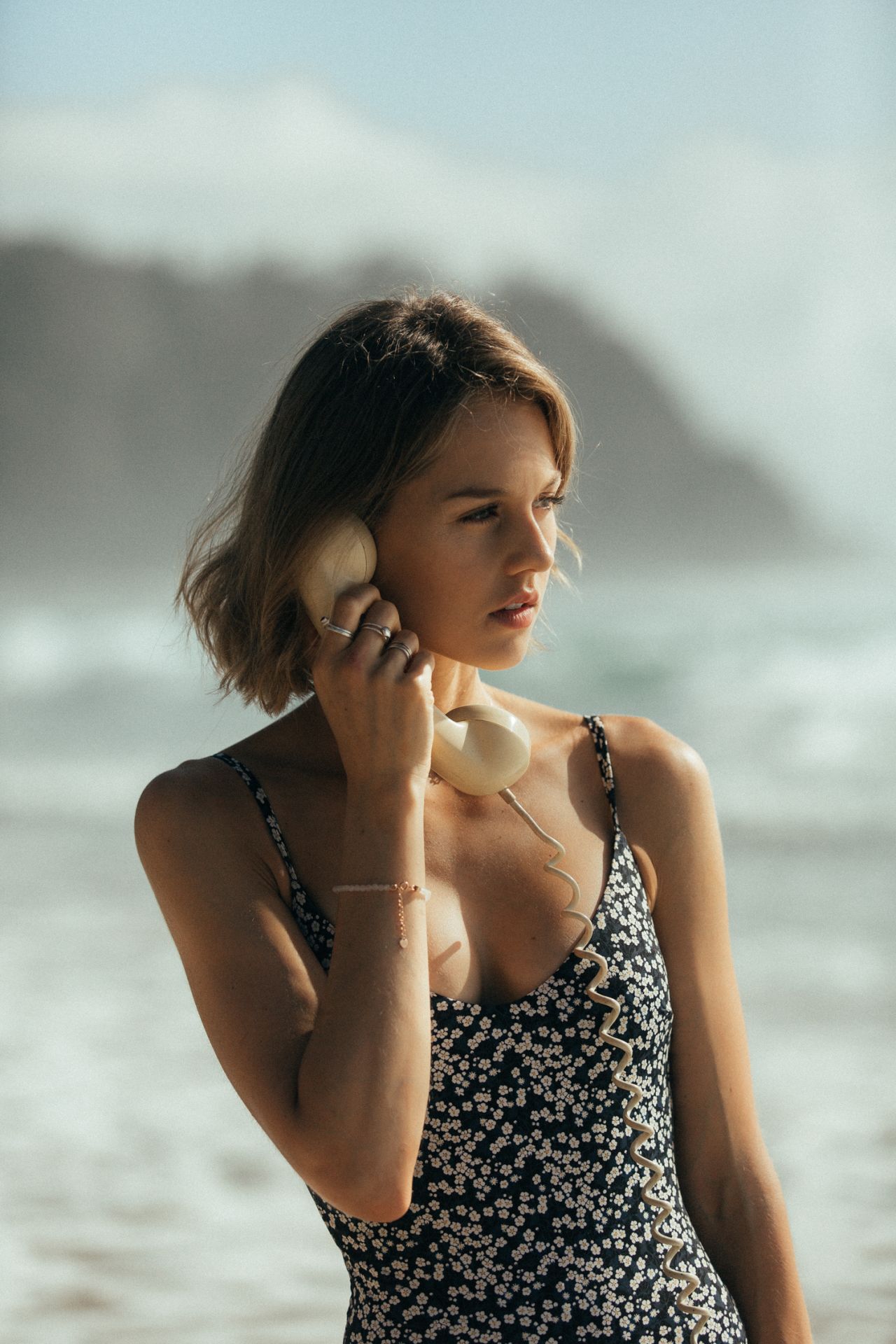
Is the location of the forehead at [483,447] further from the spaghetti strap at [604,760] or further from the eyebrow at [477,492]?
the spaghetti strap at [604,760]

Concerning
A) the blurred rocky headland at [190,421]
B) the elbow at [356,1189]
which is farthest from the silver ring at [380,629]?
the blurred rocky headland at [190,421]

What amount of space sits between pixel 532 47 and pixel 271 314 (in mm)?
2887

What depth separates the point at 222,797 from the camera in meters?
1.51

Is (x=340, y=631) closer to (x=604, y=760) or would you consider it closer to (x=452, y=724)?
(x=452, y=724)

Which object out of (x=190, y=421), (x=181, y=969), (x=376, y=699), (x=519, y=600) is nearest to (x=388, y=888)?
(x=376, y=699)

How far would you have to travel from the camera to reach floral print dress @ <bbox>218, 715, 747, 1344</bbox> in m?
1.46

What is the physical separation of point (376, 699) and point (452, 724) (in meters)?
0.17

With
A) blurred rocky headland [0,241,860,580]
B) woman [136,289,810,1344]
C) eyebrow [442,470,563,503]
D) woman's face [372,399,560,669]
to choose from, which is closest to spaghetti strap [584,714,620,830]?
woman [136,289,810,1344]

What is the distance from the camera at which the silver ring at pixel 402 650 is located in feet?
5.00

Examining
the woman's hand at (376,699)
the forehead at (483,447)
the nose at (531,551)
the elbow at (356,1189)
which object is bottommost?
the elbow at (356,1189)

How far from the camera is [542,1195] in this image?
1.48 m

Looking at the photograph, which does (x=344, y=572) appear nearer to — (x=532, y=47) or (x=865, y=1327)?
(x=865, y=1327)

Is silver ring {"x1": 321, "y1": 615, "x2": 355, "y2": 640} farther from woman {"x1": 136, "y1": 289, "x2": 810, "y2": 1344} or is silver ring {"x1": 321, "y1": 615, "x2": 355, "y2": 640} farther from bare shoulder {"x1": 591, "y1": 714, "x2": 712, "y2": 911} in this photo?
bare shoulder {"x1": 591, "y1": 714, "x2": 712, "y2": 911}

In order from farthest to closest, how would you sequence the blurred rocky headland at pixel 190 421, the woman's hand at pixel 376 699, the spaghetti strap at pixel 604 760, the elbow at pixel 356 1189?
the blurred rocky headland at pixel 190 421
the spaghetti strap at pixel 604 760
the woman's hand at pixel 376 699
the elbow at pixel 356 1189
